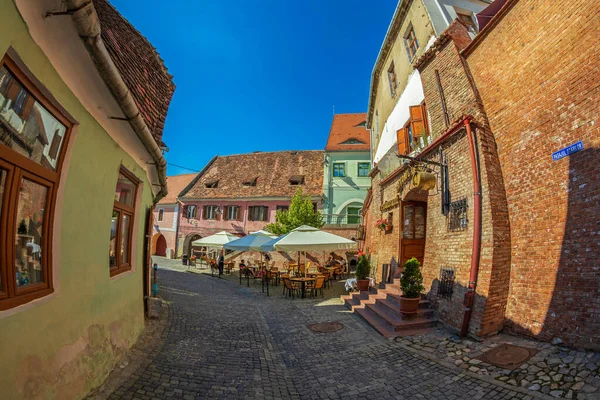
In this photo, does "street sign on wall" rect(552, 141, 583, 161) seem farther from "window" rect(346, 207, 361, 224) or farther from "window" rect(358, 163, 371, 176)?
"window" rect(358, 163, 371, 176)

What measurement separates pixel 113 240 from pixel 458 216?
7089 mm

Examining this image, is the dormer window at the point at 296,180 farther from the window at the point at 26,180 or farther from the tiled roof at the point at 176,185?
the window at the point at 26,180

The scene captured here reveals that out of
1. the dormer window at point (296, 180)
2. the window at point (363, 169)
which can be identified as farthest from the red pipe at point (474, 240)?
the dormer window at point (296, 180)

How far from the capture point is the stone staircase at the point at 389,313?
6.53 m

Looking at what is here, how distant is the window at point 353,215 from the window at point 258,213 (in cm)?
707

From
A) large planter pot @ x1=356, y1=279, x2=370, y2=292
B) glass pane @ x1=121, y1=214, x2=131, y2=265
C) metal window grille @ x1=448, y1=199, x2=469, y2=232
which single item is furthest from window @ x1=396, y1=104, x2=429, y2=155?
glass pane @ x1=121, y1=214, x2=131, y2=265

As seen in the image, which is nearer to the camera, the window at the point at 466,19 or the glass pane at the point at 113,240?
the glass pane at the point at 113,240

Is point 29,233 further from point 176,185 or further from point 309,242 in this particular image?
point 176,185

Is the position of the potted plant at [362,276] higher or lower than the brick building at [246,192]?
lower

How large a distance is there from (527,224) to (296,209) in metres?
14.7

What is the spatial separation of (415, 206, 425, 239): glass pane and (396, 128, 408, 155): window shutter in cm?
205

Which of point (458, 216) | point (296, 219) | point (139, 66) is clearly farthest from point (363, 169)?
point (139, 66)

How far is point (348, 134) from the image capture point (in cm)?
2766

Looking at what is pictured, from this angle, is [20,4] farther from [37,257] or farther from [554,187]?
[554,187]
